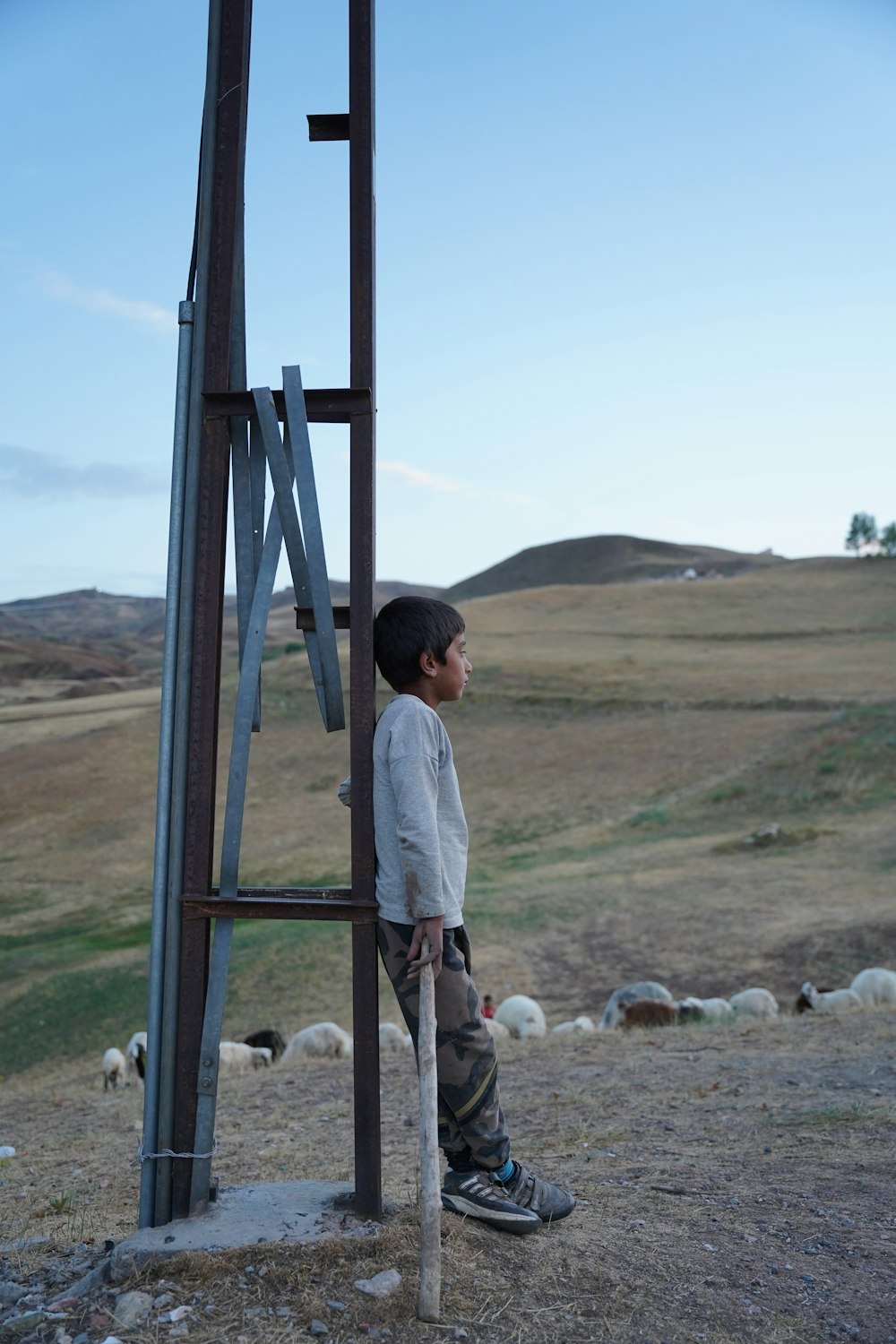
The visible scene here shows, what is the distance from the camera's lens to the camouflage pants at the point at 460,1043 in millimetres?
3414

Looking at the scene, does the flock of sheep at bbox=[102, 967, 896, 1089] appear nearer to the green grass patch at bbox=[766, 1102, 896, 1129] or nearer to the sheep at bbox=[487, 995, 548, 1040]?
the sheep at bbox=[487, 995, 548, 1040]

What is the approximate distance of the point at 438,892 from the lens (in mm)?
3189

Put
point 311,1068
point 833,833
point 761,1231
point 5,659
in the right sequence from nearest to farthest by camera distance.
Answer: point 761,1231, point 311,1068, point 833,833, point 5,659

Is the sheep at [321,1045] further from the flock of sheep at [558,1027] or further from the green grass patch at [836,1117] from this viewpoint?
the green grass patch at [836,1117]

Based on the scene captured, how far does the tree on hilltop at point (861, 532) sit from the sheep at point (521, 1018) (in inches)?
3526

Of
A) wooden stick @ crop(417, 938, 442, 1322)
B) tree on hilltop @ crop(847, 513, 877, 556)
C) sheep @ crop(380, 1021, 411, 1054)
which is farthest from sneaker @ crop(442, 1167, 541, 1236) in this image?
tree on hilltop @ crop(847, 513, 877, 556)

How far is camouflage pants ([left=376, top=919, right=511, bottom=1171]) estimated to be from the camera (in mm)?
3414

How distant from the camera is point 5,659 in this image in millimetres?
67625

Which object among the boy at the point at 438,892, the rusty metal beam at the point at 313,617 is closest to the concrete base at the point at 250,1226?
the boy at the point at 438,892

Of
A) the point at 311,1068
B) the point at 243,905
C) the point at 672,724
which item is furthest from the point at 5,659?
the point at 243,905

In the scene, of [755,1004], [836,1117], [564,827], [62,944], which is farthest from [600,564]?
[836,1117]

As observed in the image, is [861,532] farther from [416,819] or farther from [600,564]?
[416,819]

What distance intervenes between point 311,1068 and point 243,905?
484 centimetres

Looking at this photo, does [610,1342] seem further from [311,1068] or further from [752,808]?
[752,808]
